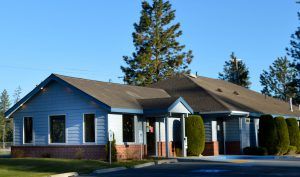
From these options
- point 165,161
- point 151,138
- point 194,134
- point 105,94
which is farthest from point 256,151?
point 105,94

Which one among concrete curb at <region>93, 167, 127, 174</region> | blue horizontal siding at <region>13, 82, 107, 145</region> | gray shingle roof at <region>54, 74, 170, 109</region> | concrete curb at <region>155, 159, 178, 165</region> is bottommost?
concrete curb at <region>93, 167, 127, 174</region>

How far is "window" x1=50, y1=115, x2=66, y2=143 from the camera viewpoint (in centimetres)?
2881

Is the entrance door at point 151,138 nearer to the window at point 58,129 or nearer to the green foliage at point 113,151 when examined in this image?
the green foliage at point 113,151

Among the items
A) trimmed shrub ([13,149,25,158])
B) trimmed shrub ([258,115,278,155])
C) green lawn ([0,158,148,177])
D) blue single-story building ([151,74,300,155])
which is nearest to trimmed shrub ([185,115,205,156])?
blue single-story building ([151,74,300,155])

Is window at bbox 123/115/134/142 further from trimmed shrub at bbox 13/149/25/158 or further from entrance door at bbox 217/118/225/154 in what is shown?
entrance door at bbox 217/118/225/154

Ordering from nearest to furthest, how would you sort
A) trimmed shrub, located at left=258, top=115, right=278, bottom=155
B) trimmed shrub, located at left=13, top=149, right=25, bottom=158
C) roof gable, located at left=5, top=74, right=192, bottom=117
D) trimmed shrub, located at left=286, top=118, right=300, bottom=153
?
roof gable, located at left=5, top=74, right=192, bottom=117 < trimmed shrub, located at left=13, top=149, right=25, bottom=158 < trimmed shrub, located at left=258, top=115, right=278, bottom=155 < trimmed shrub, located at left=286, top=118, right=300, bottom=153

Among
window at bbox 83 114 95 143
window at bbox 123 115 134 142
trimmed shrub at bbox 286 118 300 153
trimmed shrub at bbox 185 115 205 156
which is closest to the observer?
window at bbox 83 114 95 143

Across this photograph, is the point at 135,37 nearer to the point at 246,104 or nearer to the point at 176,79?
the point at 176,79

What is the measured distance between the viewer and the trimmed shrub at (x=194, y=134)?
3077 centimetres

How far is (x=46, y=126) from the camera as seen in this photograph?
Result: 29422 millimetres

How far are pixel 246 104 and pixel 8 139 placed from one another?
7195 cm

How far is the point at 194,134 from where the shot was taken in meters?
30.8

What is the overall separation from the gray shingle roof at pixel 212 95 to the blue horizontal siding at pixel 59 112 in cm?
834

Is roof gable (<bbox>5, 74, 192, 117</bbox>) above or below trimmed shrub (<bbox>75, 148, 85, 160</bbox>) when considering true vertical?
above
